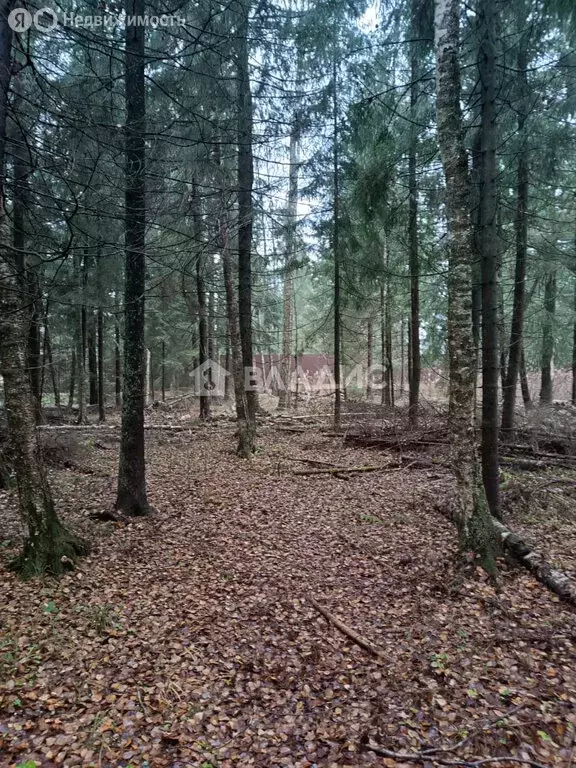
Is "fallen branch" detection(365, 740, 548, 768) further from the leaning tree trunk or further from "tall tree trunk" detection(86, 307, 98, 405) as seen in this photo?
"tall tree trunk" detection(86, 307, 98, 405)

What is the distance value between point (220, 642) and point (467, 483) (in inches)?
126

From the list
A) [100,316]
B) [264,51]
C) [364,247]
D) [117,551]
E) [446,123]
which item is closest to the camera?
[446,123]

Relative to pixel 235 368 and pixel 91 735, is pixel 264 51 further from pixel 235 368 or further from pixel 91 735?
pixel 91 735

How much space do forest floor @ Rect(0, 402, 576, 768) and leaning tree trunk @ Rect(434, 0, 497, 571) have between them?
2.13ft

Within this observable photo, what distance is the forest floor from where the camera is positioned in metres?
2.85

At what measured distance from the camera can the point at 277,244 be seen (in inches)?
521

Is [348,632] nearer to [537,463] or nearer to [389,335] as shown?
[537,463]

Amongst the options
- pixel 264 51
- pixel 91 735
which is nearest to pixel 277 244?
pixel 264 51

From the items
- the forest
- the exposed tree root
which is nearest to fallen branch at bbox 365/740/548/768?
the forest

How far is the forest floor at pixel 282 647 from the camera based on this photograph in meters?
2.85

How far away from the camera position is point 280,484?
8812 mm

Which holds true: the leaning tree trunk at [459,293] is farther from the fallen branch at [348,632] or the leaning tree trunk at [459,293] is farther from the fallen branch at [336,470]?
the fallen branch at [336,470]

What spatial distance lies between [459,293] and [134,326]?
4.76 meters

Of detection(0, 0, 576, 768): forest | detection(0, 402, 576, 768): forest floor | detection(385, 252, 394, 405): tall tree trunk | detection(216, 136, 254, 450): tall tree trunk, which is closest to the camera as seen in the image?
detection(0, 402, 576, 768): forest floor
